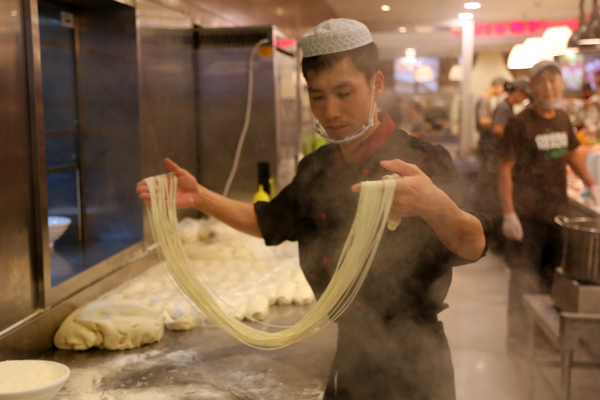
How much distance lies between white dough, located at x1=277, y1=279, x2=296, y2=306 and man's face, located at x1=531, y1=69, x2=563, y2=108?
2189 millimetres

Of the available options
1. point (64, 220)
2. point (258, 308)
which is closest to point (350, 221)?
point (258, 308)

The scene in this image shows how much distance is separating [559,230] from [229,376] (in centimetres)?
262

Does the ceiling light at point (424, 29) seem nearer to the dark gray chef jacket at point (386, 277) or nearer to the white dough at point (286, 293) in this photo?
the white dough at point (286, 293)

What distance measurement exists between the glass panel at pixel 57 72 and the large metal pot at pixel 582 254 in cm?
233

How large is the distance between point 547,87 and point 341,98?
2.51 meters

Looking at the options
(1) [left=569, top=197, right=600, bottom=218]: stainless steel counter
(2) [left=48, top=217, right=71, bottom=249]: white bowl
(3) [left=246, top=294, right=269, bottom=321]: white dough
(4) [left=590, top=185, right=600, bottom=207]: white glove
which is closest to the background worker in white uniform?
(3) [left=246, top=294, right=269, bottom=321]: white dough

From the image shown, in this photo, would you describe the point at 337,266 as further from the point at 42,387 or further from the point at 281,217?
the point at 42,387

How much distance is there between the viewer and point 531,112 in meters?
3.47

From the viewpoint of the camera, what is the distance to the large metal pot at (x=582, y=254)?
90.3 inches

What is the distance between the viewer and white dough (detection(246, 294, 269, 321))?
2027mm

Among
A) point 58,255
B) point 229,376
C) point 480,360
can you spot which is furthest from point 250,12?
point 229,376

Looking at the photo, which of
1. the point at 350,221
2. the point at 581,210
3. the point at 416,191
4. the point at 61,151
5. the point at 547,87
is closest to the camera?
the point at 416,191

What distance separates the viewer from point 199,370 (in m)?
1.62

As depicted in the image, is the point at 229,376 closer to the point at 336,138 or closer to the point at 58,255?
the point at 336,138
